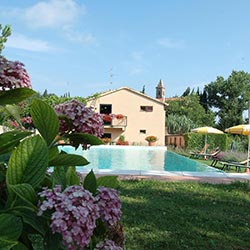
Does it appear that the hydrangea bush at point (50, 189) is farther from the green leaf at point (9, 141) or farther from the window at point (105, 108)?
the window at point (105, 108)

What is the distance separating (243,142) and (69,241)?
28.1m

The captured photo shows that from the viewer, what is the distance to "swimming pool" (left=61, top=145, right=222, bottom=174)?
15277 mm

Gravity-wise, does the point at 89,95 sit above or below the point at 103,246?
above

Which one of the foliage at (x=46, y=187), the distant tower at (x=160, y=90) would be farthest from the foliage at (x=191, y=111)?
the foliage at (x=46, y=187)

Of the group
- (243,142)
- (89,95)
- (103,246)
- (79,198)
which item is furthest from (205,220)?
(89,95)

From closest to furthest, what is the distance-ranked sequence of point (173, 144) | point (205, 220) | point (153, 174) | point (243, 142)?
point (205, 220)
point (153, 174)
point (243, 142)
point (173, 144)

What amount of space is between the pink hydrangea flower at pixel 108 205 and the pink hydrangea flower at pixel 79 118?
0.36m

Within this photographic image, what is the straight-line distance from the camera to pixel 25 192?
0.87 meters

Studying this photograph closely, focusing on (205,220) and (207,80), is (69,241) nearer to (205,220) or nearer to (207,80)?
(205,220)

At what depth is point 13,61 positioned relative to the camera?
1.13 m

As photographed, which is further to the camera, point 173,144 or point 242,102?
point 242,102

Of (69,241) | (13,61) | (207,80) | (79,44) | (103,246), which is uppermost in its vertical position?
(207,80)

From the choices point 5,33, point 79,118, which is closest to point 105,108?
point 5,33

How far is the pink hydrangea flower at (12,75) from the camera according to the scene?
1.09 m
